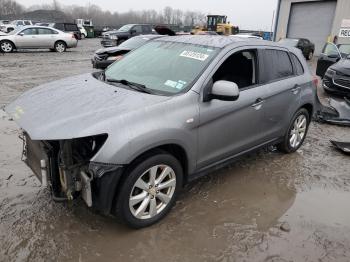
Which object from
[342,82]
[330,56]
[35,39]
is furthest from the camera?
[35,39]

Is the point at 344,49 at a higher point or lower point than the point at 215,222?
higher

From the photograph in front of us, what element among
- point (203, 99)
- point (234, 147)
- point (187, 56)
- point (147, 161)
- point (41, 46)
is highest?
point (187, 56)

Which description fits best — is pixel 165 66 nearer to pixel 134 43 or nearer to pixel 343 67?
pixel 343 67

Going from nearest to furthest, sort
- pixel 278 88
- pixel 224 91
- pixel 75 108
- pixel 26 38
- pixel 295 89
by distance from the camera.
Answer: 1. pixel 75 108
2. pixel 224 91
3. pixel 278 88
4. pixel 295 89
5. pixel 26 38

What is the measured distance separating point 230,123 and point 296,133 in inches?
73.9

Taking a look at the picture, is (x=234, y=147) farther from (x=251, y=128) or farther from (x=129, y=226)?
(x=129, y=226)

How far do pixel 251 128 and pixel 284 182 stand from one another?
89 centimetres

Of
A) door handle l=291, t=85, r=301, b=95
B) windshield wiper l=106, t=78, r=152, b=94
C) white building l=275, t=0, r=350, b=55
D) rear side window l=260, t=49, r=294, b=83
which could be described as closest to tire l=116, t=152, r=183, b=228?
windshield wiper l=106, t=78, r=152, b=94

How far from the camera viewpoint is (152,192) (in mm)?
3121

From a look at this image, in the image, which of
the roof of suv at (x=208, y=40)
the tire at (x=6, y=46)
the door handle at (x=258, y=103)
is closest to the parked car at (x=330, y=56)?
the roof of suv at (x=208, y=40)

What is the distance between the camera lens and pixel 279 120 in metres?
4.46

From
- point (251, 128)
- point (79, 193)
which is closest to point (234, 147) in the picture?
point (251, 128)

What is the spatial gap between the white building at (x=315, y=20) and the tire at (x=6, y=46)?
19.4 metres

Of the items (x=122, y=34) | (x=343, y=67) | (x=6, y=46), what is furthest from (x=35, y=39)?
(x=343, y=67)
